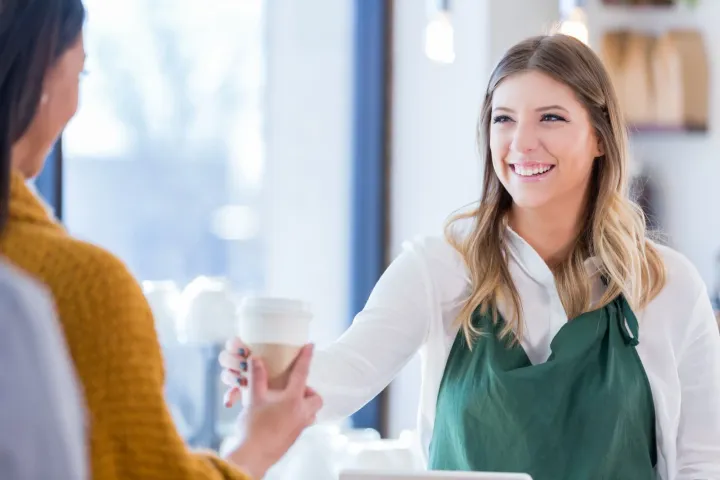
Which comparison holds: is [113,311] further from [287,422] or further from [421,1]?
[421,1]

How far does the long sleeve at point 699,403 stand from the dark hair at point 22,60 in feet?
4.15

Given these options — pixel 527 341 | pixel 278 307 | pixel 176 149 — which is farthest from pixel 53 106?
pixel 176 149

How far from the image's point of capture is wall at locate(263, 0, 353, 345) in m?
3.51

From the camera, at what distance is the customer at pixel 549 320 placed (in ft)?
5.66

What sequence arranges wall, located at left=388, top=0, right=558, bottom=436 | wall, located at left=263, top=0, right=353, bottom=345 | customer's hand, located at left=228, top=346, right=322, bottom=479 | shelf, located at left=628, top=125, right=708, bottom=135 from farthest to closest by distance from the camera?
shelf, located at left=628, top=125, right=708, bottom=135 < wall, located at left=263, top=0, right=353, bottom=345 < wall, located at left=388, top=0, right=558, bottom=436 < customer's hand, located at left=228, top=346, right=322, bottom=479

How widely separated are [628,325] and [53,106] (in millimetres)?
1134

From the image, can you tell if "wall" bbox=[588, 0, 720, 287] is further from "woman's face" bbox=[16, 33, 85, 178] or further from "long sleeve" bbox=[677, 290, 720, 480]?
"woman's face" bbox=[16, 33, 85, 178]

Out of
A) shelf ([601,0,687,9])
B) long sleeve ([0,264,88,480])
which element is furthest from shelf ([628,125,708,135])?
long sleeve ([0,264,88,480])

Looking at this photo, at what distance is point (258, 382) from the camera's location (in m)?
1.23

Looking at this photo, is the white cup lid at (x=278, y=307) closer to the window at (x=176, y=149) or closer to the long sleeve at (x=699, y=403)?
the long sleeve at (x=699, y=403)

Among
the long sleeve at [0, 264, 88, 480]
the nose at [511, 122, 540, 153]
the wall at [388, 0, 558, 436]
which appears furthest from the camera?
the wall at [388, 0, 558, 436]

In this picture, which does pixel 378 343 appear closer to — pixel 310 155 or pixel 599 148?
pixel 599 148

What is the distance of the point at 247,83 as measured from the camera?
3.48 m

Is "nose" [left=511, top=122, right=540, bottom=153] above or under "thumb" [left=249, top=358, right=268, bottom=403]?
above
